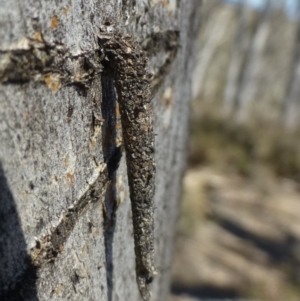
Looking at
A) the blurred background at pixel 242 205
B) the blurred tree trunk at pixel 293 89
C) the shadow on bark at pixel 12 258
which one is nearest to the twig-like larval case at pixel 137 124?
the shadow on bark at pixel 12 258

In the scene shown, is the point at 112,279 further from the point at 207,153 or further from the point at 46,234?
the point at 207,153

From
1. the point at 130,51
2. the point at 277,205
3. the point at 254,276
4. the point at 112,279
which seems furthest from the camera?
the point at 277,205

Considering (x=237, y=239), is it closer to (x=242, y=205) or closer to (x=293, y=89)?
(x=242, y=205)

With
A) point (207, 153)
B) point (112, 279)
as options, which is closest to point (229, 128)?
point (207, 153)

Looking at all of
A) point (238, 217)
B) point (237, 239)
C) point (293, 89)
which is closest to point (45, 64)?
point (237, 239)

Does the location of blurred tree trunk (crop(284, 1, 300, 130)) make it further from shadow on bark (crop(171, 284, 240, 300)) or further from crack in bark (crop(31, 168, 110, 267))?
crack in bark (crop(31, 168, 110, 267))

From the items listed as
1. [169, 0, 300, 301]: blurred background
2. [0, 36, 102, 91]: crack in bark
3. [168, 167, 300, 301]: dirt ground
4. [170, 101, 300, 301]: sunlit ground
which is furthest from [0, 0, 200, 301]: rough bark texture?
[168, 167, 300, 301]: dirt ground
